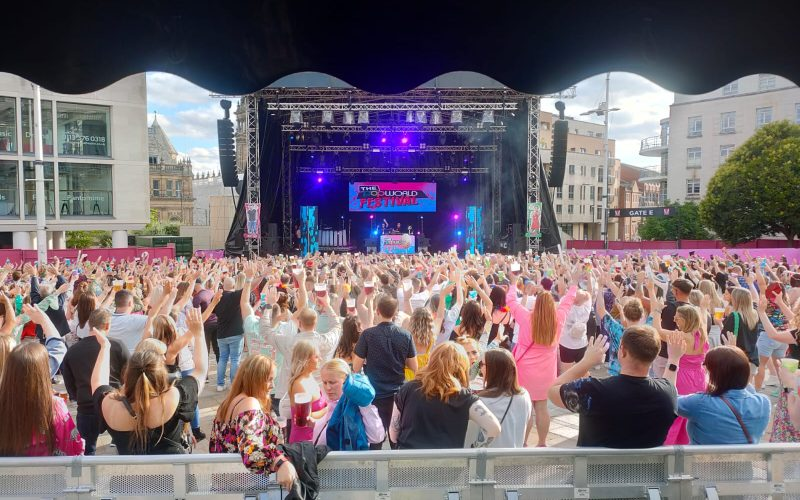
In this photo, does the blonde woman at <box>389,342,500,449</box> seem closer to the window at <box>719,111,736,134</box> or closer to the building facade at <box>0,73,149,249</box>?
the building facade at <box>0,73,149,249</box>

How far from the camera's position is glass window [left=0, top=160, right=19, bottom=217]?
25.2m

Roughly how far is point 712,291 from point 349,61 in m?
5.23

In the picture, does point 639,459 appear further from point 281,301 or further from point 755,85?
point 755,85

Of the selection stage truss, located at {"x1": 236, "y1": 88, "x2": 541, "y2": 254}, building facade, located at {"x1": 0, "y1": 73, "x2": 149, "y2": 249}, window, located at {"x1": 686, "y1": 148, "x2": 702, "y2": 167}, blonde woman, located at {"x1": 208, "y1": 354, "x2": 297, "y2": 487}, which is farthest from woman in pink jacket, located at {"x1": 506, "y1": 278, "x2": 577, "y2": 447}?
window, located at {"x1": 686, "y1": 148, "x2": 702, "y2": 167}

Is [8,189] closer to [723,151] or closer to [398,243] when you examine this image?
[398,243]

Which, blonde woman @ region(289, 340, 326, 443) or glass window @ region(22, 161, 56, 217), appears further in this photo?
glass window @ region(22, 161, 56, 217)

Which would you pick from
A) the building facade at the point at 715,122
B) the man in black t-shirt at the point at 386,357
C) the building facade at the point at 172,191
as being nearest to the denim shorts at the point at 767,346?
the man in black t-shirt at the point at 386,357

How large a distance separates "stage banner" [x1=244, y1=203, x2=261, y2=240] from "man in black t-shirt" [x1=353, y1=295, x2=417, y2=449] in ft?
52.4

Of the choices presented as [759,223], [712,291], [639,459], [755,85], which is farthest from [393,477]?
[755,85]

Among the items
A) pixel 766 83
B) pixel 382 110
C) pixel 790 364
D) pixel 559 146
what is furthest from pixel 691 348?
pixel 766 83

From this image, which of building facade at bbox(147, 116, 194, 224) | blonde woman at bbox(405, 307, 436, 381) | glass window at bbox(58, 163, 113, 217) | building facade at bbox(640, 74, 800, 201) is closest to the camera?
blonde woman at bbox(405, 307, 436, 381)

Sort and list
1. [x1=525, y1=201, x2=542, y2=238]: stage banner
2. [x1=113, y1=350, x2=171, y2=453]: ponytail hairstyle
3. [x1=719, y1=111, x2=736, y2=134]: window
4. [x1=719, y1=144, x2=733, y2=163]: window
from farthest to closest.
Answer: [x1=719, y1=144, x2=733, y2=163]: window
[x1=719, y1=111, x2=736, y2=134]: window
[x1=525, y1=201, x2=542, y2=238]: stage banner
[x1=113, y1=350, x2=171, y2=453]: ponytail hairstyle

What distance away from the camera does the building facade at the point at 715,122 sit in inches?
1462

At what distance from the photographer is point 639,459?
2576mm
